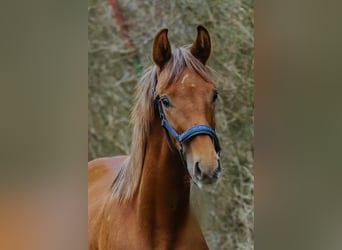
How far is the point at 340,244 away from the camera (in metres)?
1.27

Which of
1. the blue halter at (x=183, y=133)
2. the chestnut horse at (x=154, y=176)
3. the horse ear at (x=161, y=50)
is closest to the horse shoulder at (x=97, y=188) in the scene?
the chestnut horse at (x=154, y=176)

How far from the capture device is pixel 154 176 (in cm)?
127

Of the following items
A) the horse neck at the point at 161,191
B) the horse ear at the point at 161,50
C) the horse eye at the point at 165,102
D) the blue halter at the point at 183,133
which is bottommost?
the horse neck at the point at 161,191

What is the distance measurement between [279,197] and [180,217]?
330 millimetres

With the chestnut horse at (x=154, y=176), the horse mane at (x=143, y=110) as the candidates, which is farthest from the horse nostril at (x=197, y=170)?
the horse mane at (x=143, y=110)

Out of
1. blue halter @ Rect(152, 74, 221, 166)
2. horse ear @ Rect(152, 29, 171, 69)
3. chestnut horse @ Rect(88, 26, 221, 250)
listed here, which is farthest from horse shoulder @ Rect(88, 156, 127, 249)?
horse ear @ Rect(152, 29, 171, 69)

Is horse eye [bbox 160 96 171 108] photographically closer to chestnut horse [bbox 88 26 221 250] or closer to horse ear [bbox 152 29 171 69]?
chestnut horse [bbox 88 26 221 250]

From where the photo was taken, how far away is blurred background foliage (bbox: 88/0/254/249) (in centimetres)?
125

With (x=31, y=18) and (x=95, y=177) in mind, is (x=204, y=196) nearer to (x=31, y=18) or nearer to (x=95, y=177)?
(x=95, y=177)

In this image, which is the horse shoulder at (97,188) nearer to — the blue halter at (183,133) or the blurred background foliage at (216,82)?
the blurred background foliage at (216,82)

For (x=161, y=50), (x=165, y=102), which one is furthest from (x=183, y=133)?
(x=161, y=50)

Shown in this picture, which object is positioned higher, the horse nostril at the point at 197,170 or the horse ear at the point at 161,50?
the horse ear at the point at 161,50

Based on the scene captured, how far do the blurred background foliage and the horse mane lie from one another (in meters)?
Answer: 0.02

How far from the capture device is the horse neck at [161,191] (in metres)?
1.26
